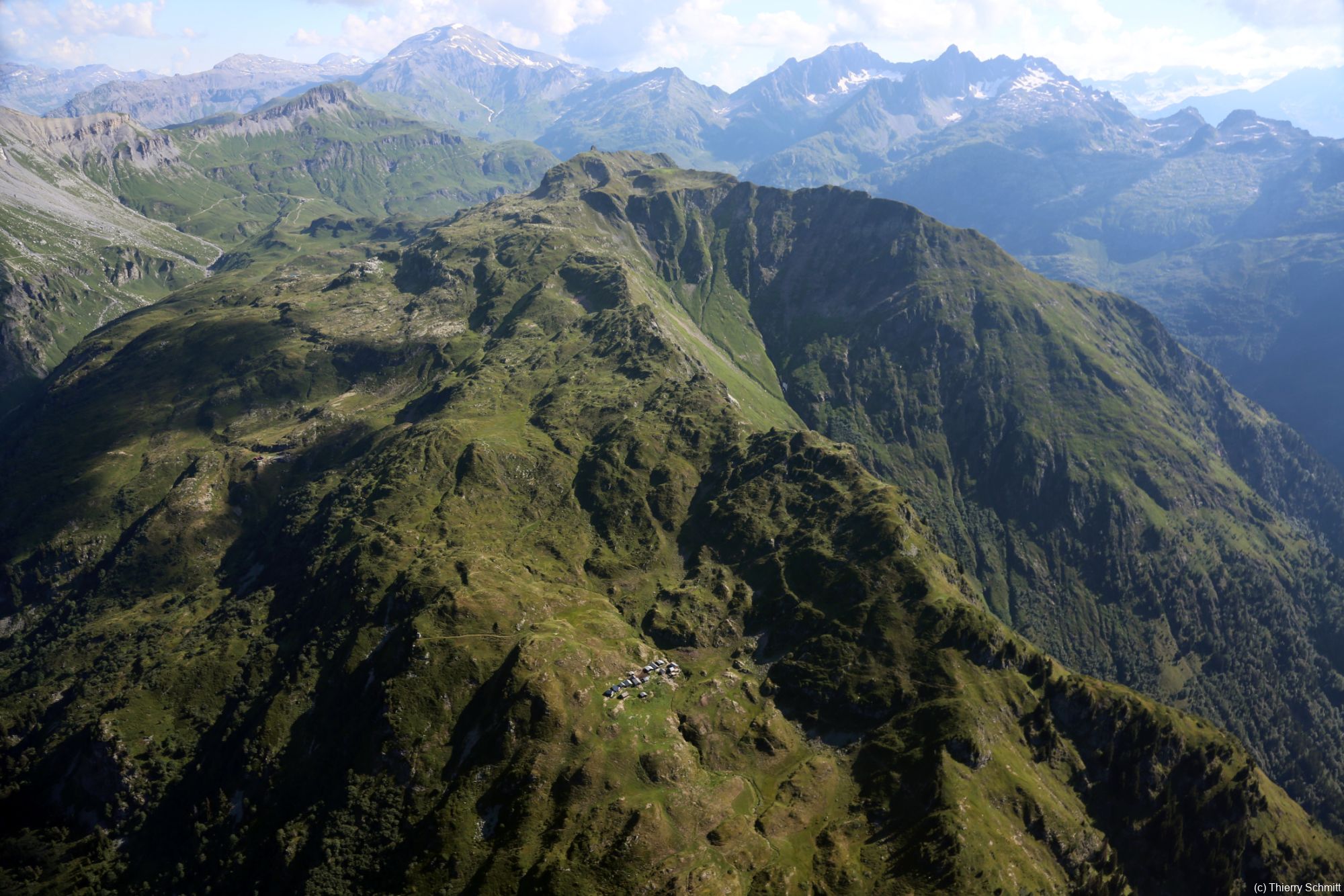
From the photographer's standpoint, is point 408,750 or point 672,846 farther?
point 408,750

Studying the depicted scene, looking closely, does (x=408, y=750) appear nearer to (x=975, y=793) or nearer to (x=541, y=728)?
(x=541, y=728)

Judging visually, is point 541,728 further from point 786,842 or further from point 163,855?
point 163,855

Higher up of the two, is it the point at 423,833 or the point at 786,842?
the point at 423,833

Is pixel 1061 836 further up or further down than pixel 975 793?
further down

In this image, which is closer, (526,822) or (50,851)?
(526,822)

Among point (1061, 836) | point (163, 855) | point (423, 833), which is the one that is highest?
point (423, 833)

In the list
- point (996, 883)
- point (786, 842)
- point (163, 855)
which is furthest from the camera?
point (163, 855)

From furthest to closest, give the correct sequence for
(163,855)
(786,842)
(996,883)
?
(163,855) → (786,842) → (996,883)

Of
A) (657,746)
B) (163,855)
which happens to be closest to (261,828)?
(163,855)

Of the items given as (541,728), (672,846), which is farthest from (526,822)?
(672,846)
